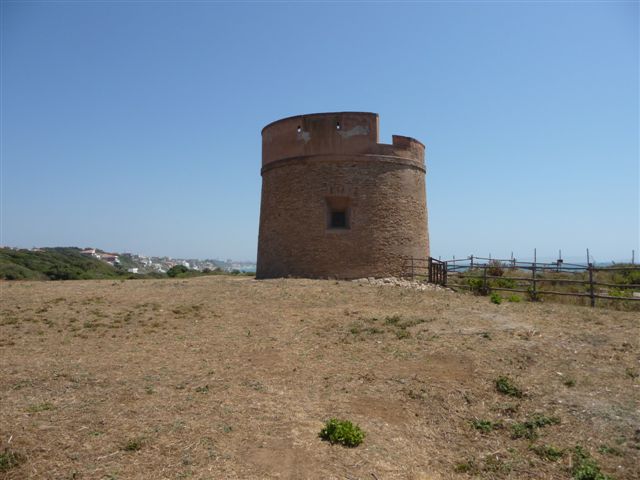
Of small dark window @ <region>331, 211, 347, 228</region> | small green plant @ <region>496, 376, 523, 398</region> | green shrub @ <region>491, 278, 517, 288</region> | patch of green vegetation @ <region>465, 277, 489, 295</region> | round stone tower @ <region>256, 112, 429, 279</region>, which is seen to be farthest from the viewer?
small dark window @ <region>331, 211, 347, 228</region>

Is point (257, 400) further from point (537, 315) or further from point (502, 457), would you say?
point (537, 315)

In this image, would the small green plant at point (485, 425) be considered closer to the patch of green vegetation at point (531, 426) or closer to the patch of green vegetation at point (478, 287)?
the patch of green vegetation at point (531, 426)

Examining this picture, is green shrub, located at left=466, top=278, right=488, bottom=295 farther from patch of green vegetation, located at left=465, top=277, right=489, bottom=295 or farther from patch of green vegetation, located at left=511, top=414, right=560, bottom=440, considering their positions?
patch of green vegetation, located at left=511, top=414, right=560, bottom=440

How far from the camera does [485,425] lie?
20.2 feet

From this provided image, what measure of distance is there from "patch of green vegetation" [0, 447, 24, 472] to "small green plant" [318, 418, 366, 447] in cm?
324

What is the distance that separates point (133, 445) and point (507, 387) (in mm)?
5147

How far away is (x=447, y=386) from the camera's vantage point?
23.3 feet

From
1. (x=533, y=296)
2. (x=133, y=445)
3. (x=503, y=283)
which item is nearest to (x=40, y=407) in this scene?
(x=133, y=445)

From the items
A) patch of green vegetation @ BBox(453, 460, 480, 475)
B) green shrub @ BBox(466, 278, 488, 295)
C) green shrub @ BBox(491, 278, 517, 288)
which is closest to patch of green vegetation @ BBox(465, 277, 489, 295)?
green shrub @ BBox(466, 278, 488, 295)

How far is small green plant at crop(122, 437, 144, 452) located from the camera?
5.20 meters

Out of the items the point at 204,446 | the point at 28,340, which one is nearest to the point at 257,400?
the point at 204,446

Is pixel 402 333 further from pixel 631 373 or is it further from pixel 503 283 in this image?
pixel 503 283

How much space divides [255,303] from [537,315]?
711 centimetres

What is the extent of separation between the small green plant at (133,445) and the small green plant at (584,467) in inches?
187
